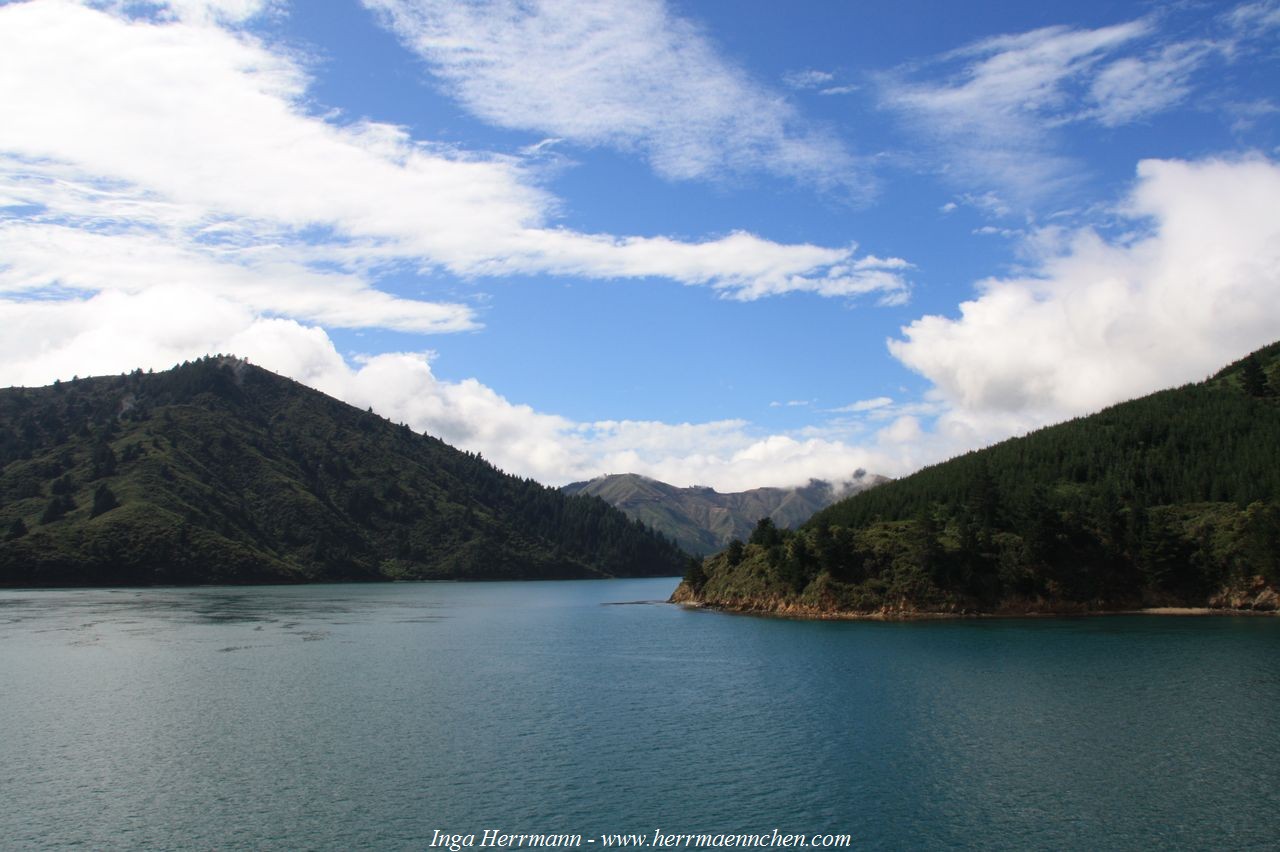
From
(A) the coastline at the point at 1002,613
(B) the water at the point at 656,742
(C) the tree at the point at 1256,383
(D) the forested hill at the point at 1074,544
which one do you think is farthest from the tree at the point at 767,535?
(C) the tree at the point at 1256,383

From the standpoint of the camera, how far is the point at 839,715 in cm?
6556

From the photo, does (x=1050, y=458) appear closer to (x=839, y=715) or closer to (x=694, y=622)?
(x=694, y=622)

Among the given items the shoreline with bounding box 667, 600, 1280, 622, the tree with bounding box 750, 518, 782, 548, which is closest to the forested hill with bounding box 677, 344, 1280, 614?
the tree with bounding box 750, 518, 782, 548

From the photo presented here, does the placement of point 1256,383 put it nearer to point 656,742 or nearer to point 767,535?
point 767,535

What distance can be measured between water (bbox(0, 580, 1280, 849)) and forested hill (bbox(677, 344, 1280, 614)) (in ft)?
111

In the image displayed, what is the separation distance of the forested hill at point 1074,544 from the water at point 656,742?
33975 mm

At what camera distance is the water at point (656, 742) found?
137 ft

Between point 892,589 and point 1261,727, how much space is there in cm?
8684

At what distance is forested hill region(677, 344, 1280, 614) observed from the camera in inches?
5566

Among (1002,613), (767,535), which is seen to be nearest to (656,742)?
(1002,613)

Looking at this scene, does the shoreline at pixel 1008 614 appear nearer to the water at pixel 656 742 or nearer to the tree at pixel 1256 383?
the water at pixel 656 742

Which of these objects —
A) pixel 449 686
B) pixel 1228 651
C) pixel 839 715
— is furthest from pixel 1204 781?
pixel 449 686

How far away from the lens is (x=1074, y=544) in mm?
148625

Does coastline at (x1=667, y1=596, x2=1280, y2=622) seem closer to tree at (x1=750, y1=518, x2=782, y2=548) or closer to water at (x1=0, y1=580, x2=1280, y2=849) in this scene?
tree at (x1=750, y1=518, x2=782, y2=548)
